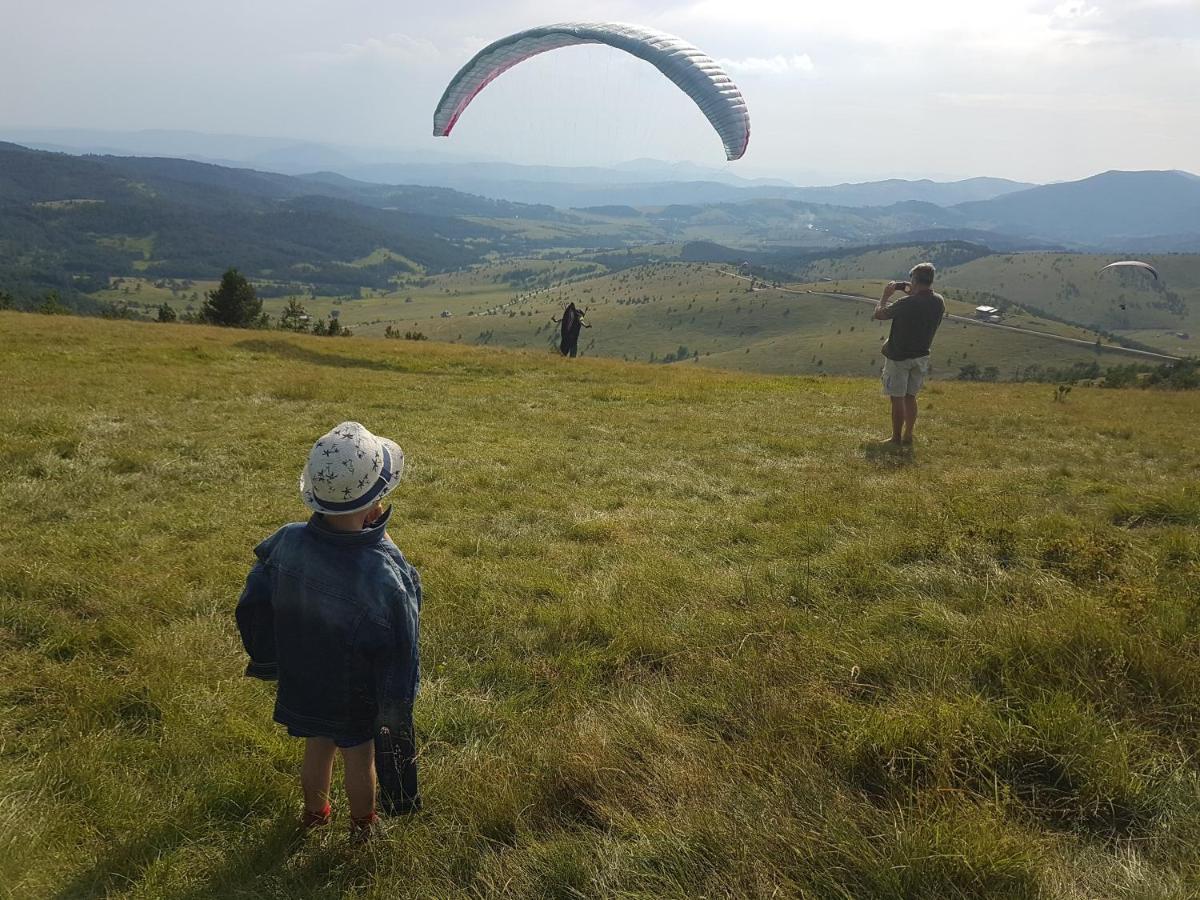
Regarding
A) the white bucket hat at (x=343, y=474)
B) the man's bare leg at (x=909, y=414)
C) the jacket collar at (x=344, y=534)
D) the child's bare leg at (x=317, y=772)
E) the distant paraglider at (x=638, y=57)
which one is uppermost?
the distant paraglider at (x=638, y=57)

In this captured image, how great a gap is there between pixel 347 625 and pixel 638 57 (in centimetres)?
2607

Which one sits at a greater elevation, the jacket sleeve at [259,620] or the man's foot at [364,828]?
the jacket sleeve at [259,620]

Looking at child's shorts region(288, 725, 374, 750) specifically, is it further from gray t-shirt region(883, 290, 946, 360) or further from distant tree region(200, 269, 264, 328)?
distant tree region(200, 269, 264, 328)

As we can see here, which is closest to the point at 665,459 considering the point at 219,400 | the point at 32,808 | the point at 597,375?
the point at 32,808

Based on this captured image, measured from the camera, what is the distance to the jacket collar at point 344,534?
9.34ft

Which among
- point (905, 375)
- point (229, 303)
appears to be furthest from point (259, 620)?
point (229, 303)

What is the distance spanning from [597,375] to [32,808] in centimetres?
1959

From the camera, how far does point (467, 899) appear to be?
2570mm

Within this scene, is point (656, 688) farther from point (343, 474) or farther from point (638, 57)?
point (638, 57)

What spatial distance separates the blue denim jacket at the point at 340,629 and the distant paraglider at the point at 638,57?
22271 millimetres

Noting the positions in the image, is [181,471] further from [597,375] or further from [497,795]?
[597,375]

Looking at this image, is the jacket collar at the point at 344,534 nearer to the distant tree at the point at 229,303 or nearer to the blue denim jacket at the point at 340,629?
the blue denim jacket at the point at 340,629

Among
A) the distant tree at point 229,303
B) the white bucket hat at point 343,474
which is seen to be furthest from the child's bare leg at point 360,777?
the distant tree at point 229,303

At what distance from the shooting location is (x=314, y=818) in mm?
3086
